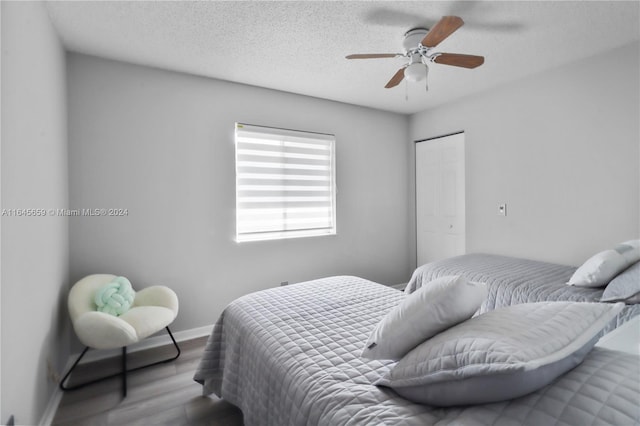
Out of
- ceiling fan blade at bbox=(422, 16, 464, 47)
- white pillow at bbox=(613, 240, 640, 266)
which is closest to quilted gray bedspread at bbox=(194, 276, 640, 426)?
white pillow at bbox=(613, 240, 640, 266)

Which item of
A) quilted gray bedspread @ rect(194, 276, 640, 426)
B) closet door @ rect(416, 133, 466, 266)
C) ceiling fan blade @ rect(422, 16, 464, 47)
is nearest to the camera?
quilted gray bedspread @ rect(194, 276, 640, 426)

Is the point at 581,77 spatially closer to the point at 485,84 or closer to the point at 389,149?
the point at 485,84

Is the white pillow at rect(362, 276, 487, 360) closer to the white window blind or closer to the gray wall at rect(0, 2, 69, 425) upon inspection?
the gray wall at rect(0, 2, 69, 425)

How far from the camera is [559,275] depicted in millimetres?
2488

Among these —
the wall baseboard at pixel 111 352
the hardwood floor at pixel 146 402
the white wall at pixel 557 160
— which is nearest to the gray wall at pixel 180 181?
the wall baseboard at pixel 111 352

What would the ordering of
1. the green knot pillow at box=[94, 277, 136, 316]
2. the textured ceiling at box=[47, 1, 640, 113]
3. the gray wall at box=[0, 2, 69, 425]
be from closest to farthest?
the gray wall at box=[0, 2, 69, 425] → the textured ceiling at box=[47, 1, 640, 113] → the green knot pillow at box=[94, 277, 136, 316]

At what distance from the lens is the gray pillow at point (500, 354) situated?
0.81 m

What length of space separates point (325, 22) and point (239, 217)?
6.38 ft

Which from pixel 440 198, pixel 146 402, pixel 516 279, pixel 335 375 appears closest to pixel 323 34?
pixel 335 375

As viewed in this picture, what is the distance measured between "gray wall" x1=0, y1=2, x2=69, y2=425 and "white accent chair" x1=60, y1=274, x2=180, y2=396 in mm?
133

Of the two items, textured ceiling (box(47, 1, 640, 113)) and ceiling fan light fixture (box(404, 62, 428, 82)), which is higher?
textured ceiling (box(47, 1, 640, 113))

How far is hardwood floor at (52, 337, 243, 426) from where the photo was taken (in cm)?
185

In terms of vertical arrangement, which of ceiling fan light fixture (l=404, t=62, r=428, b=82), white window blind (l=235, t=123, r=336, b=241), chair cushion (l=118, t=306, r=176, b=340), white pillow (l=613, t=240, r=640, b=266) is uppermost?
ceiling fan light fixture (l=404, t=62, r=428, b=82)

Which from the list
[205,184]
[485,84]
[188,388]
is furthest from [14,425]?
[485,84]
